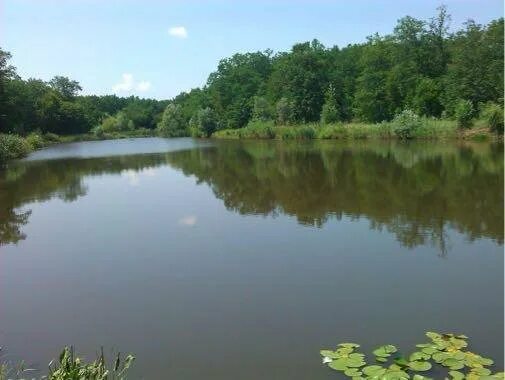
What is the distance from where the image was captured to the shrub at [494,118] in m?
38.7

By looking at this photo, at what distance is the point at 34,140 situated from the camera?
54562mm

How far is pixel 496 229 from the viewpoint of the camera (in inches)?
457

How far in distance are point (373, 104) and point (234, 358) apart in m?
56.8

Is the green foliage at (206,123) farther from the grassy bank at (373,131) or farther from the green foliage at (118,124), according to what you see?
the green foliage at (118,124)

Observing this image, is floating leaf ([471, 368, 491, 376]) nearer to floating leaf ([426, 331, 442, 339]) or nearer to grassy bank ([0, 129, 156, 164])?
floating leaf ([426, 331, 442, 339])

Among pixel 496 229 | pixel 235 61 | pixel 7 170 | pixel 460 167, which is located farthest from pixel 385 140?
pixel 235 61

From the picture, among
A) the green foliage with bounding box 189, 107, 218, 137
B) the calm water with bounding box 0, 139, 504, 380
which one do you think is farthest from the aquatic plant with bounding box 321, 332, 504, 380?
the green foliage with bounding box 189, 107, 218, 137

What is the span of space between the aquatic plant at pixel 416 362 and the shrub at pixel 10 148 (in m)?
35.7

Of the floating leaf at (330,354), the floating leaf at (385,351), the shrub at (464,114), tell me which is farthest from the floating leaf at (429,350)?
the shrub at (464,114)

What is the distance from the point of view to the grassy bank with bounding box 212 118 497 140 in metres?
42.2

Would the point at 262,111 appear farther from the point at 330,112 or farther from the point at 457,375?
the point at 457,375

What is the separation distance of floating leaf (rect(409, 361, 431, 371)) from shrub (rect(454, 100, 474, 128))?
4060 centimetres

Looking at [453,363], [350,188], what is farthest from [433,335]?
[350,188]

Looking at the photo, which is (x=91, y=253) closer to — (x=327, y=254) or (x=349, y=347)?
(x=327, y=254)
